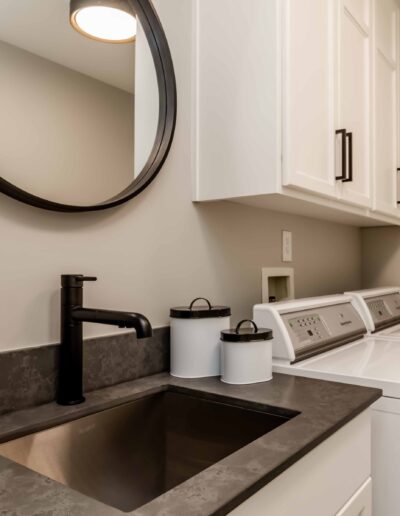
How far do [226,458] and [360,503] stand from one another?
489mm

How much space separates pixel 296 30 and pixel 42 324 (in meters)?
1.05

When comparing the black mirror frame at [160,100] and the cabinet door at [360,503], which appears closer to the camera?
the cabinet door at [360,503]

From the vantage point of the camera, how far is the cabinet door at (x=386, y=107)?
1859 mm

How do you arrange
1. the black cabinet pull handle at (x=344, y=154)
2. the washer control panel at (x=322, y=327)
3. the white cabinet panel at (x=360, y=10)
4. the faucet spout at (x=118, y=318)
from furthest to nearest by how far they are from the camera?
the white cabinet panel at (x=360, y=10)
the black cabinet pull handle at (x=344, y=154)
the washer control panel at (x=322, y=327)
the faucet spout at (x=118, y=318)

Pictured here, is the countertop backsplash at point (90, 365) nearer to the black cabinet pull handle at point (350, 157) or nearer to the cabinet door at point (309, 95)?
the cabinet door at point (309, 95)

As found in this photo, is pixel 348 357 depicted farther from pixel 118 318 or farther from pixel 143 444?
pixel 118 318

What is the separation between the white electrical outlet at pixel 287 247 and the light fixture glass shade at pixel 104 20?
978mm

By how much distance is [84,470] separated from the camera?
36.2 inches

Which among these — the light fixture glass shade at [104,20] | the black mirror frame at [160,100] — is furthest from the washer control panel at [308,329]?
the light fixture glass shade at [104,20]

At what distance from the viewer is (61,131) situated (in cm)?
102

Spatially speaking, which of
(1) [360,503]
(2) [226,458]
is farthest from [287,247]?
(2) [226,458]

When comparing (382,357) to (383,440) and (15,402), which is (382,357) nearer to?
(383,440)

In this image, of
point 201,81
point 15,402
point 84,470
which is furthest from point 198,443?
point 201,81

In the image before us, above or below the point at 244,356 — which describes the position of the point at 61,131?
above
